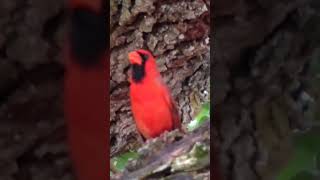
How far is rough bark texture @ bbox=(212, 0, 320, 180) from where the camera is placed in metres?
2.03

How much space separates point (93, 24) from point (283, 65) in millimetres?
611

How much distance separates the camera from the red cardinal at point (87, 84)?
184 centimetres

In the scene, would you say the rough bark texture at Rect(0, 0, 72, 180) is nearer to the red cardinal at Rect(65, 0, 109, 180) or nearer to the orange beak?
the red cardinal at Rect(65, 0, 109, 180)

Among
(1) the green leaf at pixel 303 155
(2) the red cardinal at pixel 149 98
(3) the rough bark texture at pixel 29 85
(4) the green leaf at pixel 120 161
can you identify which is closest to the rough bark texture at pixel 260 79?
(1) the green leaf at pixel 303 155

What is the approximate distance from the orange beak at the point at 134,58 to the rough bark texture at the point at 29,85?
0.18 metres

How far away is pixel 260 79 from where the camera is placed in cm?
209

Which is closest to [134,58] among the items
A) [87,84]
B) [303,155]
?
[87,84]

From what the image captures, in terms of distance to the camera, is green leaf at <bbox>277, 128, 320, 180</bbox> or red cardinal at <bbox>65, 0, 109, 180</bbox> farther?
green leaf at <bbox>277, 128, 320, 180</bbox>

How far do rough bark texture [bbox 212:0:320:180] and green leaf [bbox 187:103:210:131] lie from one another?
101 millimetres

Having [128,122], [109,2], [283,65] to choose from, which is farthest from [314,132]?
[109,2]

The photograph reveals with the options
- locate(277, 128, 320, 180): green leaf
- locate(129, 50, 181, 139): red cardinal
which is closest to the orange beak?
locate(129, 50, 181, 139): red cardinal

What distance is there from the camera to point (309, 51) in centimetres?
215

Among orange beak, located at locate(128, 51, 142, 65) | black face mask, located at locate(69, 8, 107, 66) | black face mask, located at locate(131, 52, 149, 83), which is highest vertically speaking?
black face mask, located at locate(69, 8, 107, 66)

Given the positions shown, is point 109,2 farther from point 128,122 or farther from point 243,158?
point 243,158
